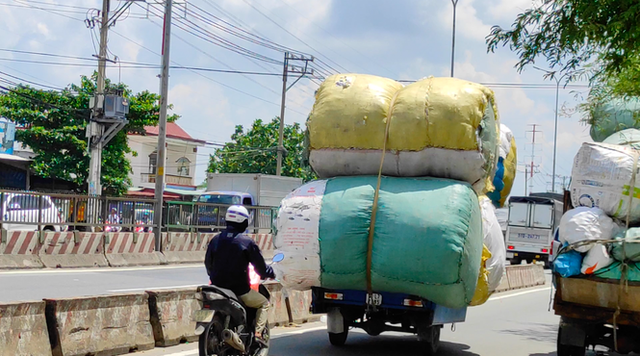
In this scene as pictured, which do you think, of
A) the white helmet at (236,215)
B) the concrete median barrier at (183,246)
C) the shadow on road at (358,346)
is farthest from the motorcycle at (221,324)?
the concrete median barrier at (183,246)

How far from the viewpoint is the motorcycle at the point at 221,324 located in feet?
22.8

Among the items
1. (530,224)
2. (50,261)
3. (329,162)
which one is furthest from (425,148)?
(530,224)

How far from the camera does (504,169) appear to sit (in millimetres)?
9867

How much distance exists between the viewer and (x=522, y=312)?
16.8 meters

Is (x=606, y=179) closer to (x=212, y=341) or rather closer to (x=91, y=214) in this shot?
(x=212, y=341)

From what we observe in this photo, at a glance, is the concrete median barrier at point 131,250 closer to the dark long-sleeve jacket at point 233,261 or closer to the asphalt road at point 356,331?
the asphalt road at point 356,331

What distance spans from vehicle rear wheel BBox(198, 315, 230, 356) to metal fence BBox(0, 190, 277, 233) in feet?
37.9

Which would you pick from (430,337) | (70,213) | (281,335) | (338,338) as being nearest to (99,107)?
(70,213)

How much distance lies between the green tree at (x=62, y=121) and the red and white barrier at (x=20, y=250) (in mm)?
19311

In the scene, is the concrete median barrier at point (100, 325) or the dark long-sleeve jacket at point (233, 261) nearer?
the dark long-sleeve jacket at point (233, 261)

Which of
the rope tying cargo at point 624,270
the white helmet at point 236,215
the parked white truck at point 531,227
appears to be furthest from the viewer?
the parked white truck at point 531,227

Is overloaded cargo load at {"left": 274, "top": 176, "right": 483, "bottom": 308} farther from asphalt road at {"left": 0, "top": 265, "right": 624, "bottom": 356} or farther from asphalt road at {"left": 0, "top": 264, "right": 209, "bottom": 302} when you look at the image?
asphalt road at {"left": 0, "top": 264, "right": 209, "bottom": 302}

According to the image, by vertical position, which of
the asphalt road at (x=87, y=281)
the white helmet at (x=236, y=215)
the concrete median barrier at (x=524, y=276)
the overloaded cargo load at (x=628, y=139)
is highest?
the overloaded cargo load at (x=628, y=139)

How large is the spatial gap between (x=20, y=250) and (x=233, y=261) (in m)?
12.7
